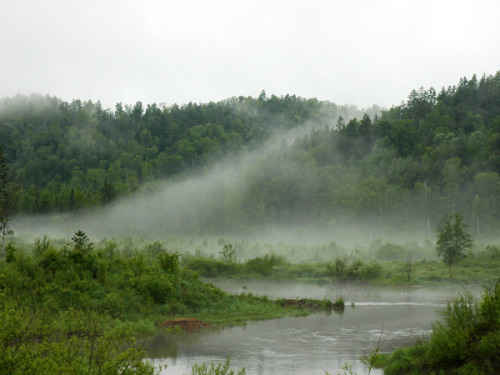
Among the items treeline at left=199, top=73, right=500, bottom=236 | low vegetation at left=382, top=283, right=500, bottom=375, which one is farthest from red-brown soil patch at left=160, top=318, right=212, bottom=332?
treeline at left=199, top=73, right=500, bottom=236

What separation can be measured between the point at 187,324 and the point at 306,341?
6.24 metres

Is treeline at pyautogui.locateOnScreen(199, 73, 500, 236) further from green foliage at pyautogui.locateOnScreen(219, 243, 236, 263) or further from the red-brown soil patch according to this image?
the red-brown soil patch

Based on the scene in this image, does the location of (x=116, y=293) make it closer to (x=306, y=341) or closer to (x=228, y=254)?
(x=306, y=341)

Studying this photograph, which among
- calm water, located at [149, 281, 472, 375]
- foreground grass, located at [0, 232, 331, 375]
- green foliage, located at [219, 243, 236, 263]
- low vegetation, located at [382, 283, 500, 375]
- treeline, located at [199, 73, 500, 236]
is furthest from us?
treeline, located at [199, 73, 500, 236]

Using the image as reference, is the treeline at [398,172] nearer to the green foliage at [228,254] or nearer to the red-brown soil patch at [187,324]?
the green foliage at [228,254]

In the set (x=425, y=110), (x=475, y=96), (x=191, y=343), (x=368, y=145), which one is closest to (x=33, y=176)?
(x=368, y=145)

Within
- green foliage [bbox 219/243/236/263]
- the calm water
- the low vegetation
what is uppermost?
green foliage [bbox 219/243/236/263]

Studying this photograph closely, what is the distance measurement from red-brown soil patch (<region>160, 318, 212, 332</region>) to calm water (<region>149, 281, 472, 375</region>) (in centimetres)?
97

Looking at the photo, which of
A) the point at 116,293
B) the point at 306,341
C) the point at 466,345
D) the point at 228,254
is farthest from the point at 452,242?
the point at 466,345

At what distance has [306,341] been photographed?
1021 inches

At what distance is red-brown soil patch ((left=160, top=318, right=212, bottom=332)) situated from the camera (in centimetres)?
2836

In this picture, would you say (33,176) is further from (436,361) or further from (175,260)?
(436,361)

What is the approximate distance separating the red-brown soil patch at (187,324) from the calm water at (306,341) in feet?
3.18

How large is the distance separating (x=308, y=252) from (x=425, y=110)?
106199mm
